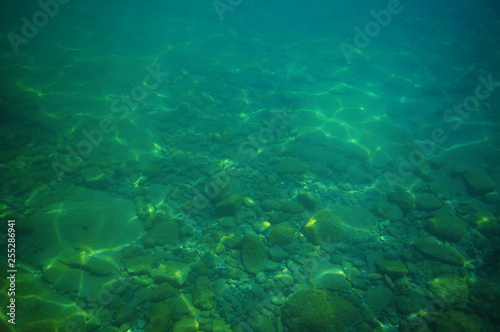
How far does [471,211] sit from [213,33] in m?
Result: 18.6

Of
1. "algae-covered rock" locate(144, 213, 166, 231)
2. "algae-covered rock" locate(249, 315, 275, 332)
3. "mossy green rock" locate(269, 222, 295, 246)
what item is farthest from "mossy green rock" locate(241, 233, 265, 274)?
"algae-covered rock" locate(144, 213, 166, 231)

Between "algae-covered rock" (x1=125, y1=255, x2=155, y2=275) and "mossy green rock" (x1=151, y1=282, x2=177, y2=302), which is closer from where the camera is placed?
"mossy green rock" (x1=151, y1=282, x2=177, y2=302)

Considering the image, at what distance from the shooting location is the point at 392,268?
14.8 ft

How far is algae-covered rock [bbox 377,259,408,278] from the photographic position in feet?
14.7

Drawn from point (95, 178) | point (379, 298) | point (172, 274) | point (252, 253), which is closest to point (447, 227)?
point (379, 298)

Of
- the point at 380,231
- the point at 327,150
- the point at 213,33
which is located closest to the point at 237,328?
the point at 380,231

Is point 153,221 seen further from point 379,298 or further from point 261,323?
point 379,298

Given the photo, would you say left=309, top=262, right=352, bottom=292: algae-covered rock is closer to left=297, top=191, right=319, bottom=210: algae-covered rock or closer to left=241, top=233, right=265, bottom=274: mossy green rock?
left=241, top=233, right=265, bottom=274: mossy green rock

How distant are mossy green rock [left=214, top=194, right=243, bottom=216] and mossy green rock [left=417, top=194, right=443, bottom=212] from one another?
197 inches

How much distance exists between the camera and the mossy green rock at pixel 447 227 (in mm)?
5191

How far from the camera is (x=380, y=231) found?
5.55 m

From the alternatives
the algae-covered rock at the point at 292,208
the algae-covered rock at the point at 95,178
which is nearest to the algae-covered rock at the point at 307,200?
the algae-covered rock at the point at 292,208

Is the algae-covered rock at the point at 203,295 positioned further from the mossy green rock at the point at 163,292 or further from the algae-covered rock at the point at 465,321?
the algae-covered rock at the point at 465,321

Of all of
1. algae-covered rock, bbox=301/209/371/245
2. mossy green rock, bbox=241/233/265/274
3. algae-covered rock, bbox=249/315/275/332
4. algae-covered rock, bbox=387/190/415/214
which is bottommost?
algae-covered rock, bbox=249/315/275/332
